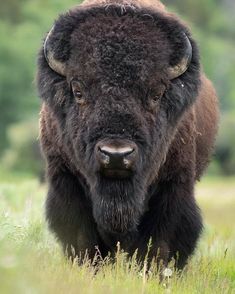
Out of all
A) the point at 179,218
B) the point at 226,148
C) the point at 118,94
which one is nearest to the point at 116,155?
the point at 118,94

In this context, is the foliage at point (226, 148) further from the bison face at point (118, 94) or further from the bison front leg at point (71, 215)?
the bison face at point (118, 94)

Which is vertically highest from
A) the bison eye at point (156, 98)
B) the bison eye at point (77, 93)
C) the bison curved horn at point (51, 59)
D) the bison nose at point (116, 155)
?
the bison curved horn at point (51, 59)

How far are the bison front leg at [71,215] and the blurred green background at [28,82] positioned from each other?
30606 mm

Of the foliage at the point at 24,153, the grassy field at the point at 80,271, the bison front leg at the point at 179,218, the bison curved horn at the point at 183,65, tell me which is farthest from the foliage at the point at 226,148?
the bison curved horn at the point at 183,65

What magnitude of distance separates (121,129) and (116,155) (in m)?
0.28

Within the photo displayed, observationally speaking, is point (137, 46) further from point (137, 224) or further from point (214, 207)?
point (214, 207)

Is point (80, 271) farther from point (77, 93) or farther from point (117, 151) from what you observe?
point (77, 93)

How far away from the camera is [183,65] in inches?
380

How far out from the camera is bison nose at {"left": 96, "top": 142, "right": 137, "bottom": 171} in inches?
338

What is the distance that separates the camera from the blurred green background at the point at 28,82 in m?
55.2

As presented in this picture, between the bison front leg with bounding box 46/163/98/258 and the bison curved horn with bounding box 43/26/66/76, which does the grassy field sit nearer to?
the bison front leg with bounding box 46/163/98/258

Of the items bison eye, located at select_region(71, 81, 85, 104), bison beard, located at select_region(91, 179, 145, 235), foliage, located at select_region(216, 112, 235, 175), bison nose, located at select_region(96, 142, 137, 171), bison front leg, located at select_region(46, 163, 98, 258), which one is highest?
bison eye, located at select_region(71, 81, 85, 104)

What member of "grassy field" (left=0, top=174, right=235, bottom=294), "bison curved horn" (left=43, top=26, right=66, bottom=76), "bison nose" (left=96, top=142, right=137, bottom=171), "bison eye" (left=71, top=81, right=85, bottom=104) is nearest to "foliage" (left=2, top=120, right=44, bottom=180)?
"grassy field" (left=0, top=174, right=235, bottom=294)

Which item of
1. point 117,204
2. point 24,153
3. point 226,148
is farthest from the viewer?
point 226,148
